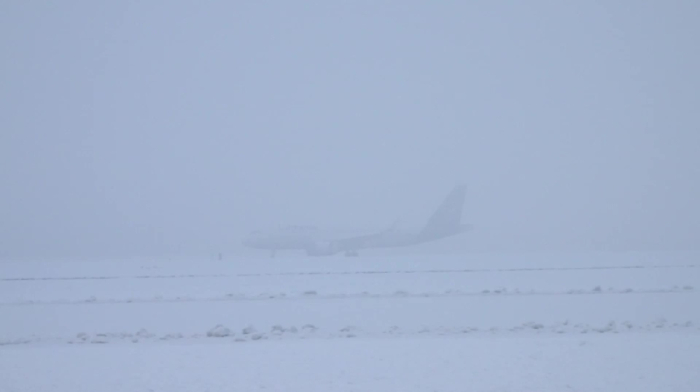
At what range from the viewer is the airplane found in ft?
136

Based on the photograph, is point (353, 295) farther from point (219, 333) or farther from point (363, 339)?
point (363, 339)

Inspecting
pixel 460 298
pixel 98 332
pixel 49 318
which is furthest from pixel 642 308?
pixel 49 318

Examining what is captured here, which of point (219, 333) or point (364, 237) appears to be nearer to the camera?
point (219, 333)

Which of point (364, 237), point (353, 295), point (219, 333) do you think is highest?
point (364, 237)

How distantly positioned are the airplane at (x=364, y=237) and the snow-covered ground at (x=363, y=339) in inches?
930

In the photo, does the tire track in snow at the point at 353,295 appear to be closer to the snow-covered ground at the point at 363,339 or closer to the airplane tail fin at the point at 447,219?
the snow-covered ground at the point at 363,339

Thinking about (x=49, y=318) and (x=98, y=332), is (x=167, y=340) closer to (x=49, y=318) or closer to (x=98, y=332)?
(x=98, y=332)

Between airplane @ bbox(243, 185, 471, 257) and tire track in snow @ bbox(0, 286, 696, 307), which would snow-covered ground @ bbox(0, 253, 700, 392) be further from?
airplane @ bbox(243, 185, 471, 257)

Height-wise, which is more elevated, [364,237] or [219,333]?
[364,237]

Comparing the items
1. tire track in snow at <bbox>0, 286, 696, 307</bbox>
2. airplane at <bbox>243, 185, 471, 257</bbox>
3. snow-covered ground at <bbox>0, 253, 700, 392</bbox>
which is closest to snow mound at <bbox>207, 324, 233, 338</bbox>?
snow-covered ground at <bbox>0, 253, 700, 392</bbox>

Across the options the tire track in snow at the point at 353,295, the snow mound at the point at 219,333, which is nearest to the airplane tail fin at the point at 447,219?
the tire track in snow at the point at 353,295

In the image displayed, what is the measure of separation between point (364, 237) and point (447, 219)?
246 inches

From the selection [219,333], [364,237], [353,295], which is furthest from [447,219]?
[219,333]

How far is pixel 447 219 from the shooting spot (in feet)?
145
